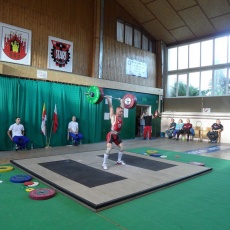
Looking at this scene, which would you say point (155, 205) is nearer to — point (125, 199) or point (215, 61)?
point (125, 199)

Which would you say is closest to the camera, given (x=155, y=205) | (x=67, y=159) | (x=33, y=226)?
(x=33, y=226)

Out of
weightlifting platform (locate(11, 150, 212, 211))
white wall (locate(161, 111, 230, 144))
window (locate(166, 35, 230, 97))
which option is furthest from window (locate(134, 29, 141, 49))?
weightlifting platform (locate(11, 150, 212, 211))

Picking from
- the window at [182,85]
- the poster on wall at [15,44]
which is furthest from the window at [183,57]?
the poster on wall at [15,44]

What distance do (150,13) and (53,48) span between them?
507 cm

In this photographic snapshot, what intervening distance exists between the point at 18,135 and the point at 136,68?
631 cm

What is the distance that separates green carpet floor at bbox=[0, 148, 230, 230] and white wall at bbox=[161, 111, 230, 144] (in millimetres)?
6833

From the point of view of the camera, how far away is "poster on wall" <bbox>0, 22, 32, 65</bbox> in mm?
6551

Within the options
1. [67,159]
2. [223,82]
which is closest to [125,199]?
[67,159]

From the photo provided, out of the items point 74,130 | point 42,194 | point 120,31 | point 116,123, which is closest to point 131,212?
point 42,194

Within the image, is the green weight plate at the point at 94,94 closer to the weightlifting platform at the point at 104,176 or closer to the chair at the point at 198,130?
the weightlifting platform at the point at 104,176

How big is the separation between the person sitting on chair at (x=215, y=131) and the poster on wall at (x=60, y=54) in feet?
20.7

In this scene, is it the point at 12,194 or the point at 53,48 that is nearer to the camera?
the point at 12,194

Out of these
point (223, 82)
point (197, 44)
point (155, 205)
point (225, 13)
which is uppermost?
point (225, 13)

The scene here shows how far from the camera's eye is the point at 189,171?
4363 millimetres
